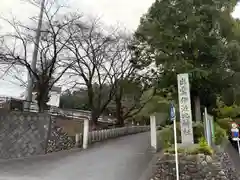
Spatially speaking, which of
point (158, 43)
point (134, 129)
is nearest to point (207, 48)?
point (158, 43)

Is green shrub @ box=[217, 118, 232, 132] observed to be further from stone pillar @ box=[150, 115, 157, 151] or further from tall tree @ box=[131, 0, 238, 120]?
stone pillar @ box=[150, 115, 157, 151]

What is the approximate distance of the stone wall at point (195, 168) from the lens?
23.3ft

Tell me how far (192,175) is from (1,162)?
7.84 m

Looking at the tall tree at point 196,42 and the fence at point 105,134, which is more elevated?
the tall tree at point 196,42

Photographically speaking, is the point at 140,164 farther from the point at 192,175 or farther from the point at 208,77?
the point at 208,77

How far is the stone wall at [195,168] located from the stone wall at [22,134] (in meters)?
7.03

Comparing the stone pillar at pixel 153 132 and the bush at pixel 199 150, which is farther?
the stone pillar at pixel 153 132

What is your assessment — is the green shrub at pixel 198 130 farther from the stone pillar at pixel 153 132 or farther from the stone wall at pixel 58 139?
the stone wall at pixel 58 139

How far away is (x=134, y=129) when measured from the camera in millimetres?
27312

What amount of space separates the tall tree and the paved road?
4.32 metres

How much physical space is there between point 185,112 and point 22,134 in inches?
325

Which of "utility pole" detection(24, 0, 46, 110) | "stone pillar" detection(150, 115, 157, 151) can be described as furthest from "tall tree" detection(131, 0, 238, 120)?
"utility pole" detection(24, 0, 46, 110)

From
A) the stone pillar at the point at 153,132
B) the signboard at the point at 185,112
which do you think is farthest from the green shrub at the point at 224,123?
the signboard at the point at 185,112

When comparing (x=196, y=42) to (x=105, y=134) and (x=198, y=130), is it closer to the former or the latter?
(x=198, y=130)
